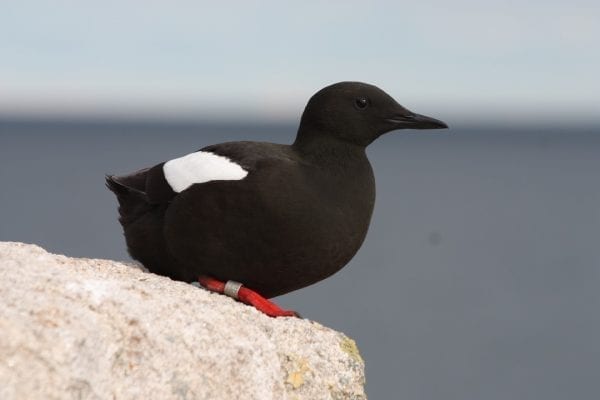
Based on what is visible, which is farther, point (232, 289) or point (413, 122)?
point (413, 122)

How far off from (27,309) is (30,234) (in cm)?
6170

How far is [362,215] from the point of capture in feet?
22.4

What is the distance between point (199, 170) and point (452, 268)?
7159cm

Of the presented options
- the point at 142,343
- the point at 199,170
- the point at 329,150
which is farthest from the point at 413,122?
the point at 142,343

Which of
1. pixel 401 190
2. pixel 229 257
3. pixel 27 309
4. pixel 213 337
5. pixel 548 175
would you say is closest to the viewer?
pixel 27 309

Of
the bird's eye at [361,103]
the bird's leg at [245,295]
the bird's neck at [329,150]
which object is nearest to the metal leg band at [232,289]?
the bird's leg at [245,295]

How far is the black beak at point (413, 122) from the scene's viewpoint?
6.98 m

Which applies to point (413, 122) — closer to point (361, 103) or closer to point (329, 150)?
point (361, 103)

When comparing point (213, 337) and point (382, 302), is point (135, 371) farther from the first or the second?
point (382, 302)

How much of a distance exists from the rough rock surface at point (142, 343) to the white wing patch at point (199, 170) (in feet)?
2.35

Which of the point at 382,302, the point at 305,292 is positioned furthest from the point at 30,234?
the point at 382,302

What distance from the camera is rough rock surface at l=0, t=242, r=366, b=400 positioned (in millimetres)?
4934

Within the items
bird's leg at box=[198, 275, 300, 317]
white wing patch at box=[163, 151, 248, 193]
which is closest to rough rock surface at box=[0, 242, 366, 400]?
bird's leg at box=[198, 275, 300, 317]

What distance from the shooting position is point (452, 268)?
77688 millimetres
